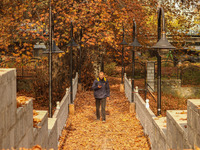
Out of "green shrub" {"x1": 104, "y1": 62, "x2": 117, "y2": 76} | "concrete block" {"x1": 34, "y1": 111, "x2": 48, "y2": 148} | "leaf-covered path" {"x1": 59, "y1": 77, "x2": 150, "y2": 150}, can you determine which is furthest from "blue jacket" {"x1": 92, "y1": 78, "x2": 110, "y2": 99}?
"green shrub" {"x1": 104, "y1": 62, "x2": 117, "y2": 76}

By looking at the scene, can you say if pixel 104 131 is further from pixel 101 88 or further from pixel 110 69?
pixel 110 69

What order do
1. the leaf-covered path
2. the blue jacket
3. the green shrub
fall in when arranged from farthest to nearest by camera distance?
the green shrub
the blue jacket
the leaf-covered path

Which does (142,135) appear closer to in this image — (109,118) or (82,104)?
(109,118)

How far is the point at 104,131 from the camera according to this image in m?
12.5

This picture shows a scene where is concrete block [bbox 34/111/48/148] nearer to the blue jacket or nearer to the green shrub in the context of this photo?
the blue jacket

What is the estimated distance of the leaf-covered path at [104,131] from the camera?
10836mm

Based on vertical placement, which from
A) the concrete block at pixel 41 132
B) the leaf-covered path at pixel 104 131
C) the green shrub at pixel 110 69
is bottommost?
the leaf-covered path at pixel 104 131

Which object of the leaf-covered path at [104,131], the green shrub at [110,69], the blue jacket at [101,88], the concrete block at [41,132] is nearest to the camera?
the concrete block at [41,132]

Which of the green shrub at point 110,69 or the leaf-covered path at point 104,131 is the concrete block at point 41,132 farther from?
the green shrub at point 110,69

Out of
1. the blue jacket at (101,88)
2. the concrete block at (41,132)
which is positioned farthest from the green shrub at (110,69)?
the concrete block at (41,132)

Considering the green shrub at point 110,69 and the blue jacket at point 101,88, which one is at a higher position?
the blue jacket at point 101,88

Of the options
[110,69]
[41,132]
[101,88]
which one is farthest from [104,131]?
[110,69]

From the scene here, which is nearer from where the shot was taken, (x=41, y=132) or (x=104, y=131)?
(x=41, y=132)

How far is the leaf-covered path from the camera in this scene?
10836 mm
